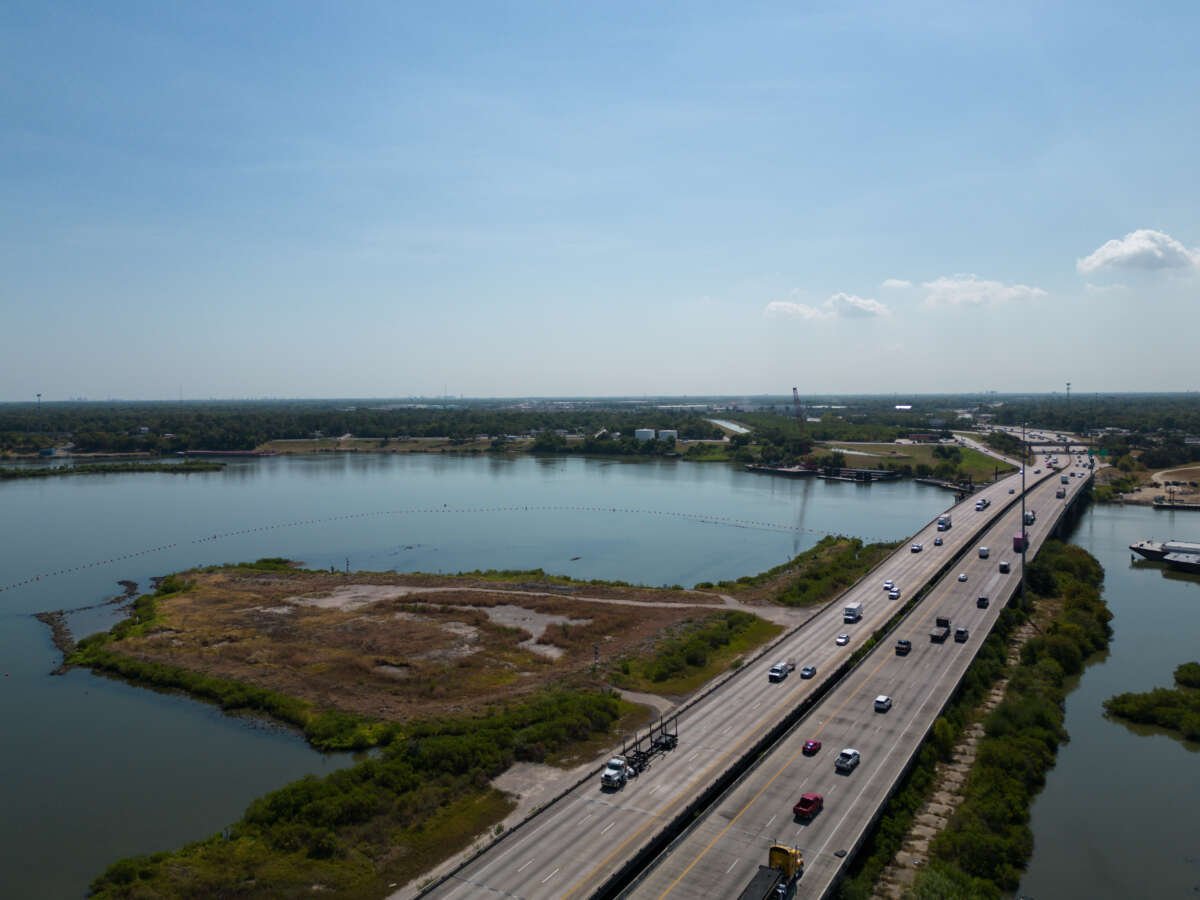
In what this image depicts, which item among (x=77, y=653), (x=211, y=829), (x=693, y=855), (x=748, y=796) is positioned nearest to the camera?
(x=693, y=855)

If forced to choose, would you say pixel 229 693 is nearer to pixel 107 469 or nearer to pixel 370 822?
pixel 370 822

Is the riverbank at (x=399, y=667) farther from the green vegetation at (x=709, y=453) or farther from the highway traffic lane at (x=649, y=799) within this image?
the green vegetation at (x=709, y=453)

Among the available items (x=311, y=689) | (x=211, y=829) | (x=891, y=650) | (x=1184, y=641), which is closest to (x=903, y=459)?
(x=1184, y=641)

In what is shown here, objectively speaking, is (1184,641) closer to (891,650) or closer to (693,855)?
(891,650)

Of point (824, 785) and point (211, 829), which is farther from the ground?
point (824, 785)

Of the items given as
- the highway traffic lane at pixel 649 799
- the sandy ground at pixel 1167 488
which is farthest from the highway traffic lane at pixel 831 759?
the sandy ground at pixel 1167 488

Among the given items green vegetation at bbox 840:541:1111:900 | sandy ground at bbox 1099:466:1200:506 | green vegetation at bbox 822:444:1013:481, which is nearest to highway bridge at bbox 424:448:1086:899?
green vegetation at bbox 840:541:1111:900
